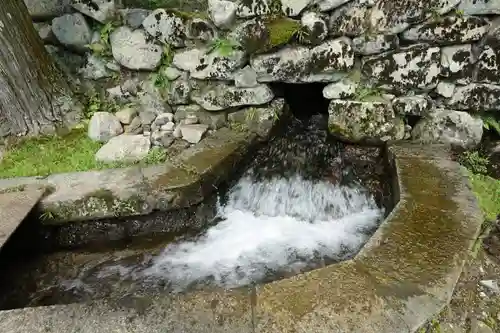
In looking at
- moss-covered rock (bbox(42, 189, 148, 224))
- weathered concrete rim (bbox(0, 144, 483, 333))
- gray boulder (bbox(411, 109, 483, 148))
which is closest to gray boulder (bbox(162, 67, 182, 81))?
moss-covered rock (bbox(42, 189, 148, 224))

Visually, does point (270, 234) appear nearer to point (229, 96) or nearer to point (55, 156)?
point (229, 96)

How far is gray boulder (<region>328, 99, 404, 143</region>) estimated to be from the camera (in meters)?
3.98

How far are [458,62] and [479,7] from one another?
47 cm

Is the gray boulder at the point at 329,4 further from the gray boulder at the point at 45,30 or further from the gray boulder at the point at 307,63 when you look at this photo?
the gray boulder at the point at 45,30

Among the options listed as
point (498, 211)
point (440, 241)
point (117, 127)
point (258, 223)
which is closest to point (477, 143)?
point (498, 211)

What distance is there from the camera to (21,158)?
13.6 ft

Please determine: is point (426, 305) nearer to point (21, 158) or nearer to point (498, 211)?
point (498, 211)

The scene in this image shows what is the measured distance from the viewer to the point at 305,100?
17.3ft

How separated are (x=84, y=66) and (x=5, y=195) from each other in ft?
5.91

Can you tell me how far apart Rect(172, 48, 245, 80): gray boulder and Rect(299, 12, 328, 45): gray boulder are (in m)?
0.63

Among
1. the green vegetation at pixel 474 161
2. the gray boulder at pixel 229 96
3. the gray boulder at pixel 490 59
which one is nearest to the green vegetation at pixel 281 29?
the gray boulder at pixel 229 96

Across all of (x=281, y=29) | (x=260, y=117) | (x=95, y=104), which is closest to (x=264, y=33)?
(x=281, y=29)

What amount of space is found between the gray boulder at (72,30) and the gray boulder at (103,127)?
0.82m

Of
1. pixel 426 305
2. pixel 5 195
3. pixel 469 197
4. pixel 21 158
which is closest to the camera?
pixel 426 305
